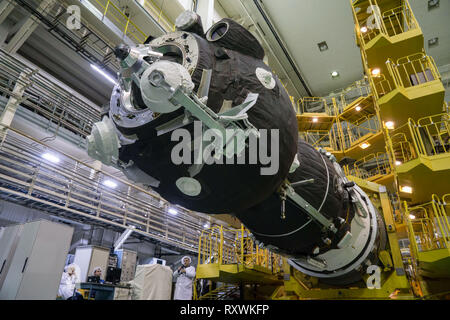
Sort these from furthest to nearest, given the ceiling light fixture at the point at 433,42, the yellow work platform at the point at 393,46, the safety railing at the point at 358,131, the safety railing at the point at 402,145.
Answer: the ceiling light fixture at the point at 433,42, the safety railing at the point at 358,131, the yellow work platform at the point at 393,46, the safety railing at the point at 402,145

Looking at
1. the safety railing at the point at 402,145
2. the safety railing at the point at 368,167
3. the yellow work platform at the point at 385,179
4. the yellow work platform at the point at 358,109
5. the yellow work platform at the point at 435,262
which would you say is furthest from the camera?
the yellow work platform at the point at 358,109

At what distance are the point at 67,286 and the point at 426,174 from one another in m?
8.67

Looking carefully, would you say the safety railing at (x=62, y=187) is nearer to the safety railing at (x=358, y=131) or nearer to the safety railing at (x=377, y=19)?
the safety railing at (x=358, y=131)

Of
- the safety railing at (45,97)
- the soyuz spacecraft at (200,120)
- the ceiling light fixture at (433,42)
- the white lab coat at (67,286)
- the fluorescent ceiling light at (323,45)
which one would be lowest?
the white lab coat at (67,286)

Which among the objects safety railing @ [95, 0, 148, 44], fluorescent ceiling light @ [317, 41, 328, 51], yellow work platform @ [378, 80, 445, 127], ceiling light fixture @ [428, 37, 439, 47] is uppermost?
fluorescent ceiling light @ [317, 41, 328, 51]

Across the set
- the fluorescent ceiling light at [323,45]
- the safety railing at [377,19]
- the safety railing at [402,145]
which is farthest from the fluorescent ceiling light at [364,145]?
the fluorescent ceiling light at [323,45]

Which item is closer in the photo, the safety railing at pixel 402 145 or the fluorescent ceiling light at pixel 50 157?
the safety railing at pixel 402 145

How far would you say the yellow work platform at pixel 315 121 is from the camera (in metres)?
11.4

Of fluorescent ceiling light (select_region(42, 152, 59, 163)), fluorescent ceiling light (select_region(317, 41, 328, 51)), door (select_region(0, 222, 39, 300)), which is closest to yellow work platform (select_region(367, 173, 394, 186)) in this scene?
fluorescent ceiling light (select_region(317, 41, 328, 51))

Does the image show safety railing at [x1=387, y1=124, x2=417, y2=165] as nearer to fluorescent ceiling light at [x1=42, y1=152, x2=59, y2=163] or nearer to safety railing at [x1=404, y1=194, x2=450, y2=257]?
safety railing at [x1=404, y1=194, x2=450, y2=257]

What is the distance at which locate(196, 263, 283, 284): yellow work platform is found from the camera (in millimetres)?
4029

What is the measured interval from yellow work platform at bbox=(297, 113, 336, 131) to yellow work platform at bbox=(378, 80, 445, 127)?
519cm

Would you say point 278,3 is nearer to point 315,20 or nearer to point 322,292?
point 315,20

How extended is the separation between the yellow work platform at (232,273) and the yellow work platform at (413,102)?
433cm
